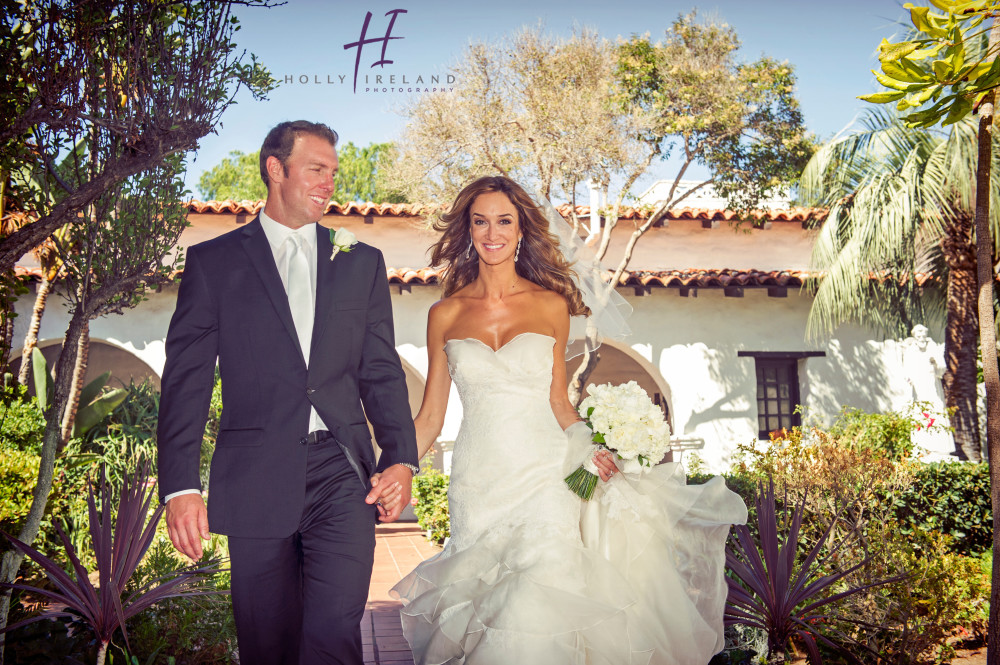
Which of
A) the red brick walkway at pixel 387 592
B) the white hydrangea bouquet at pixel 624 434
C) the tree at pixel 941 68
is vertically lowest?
the red brick walkway at pixel 387 592

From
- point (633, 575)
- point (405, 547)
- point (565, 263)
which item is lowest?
point (405, 547)

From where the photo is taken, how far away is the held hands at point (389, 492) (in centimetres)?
323

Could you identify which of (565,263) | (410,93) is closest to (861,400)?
(410,93)

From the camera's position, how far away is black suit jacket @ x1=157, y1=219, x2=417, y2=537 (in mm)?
3141

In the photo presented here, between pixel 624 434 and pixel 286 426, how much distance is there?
1855 millimetres

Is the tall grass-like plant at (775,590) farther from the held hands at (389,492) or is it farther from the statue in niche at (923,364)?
the statue in niche at (923,364)

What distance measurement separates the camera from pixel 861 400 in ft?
51.3

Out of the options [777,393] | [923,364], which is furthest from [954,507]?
[923,364]

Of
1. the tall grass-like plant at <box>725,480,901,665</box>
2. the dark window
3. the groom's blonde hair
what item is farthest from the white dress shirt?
the dark window

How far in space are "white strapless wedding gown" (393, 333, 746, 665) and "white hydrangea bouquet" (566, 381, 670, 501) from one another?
0.11 m

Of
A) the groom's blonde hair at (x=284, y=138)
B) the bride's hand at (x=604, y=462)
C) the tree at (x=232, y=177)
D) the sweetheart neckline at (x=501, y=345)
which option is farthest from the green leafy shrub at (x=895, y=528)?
the tree at (x=232, y=177)

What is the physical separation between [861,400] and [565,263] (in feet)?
40.7

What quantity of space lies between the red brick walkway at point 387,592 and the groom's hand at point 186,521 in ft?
11.2

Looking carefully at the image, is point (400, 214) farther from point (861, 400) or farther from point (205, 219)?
point (861, 400)
